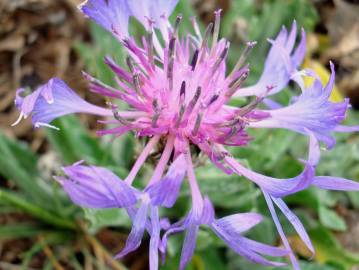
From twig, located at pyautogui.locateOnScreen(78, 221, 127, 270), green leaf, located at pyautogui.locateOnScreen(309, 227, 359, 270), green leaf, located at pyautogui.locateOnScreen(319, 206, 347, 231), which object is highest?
twig, located at pyautogui.locateOnScreen(78, 221, 127, 270)

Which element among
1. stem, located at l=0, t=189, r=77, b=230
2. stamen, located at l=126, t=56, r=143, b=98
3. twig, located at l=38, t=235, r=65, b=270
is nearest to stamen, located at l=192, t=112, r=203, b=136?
stamen, located at l=126, t=56, r=143, b=98

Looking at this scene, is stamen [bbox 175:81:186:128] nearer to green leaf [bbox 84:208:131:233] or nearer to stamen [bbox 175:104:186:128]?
stamen [bbox 175:104:186:128]

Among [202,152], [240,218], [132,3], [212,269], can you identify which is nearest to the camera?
[240,218]

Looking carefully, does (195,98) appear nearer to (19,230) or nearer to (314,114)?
(314,114)

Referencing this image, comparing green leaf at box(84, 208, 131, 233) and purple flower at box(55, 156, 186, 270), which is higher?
purple flower at box(55, 156, 186, 270)

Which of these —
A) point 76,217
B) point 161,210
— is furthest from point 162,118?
point 76,217

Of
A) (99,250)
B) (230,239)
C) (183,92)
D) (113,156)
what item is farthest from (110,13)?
(99,250)

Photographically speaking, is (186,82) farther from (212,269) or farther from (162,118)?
(212,269)

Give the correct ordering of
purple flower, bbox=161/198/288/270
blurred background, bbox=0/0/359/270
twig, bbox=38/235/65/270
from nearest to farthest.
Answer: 1. purple flower, bbox=161/198/288/270
2. blurred background, bbox=0/0/359/270
3. twig, bbox=38/235/65/270
